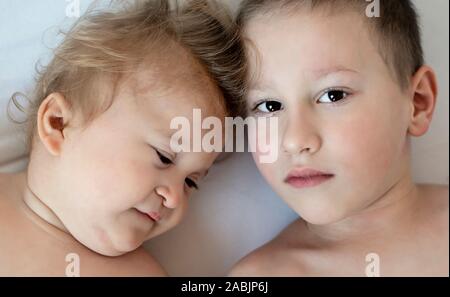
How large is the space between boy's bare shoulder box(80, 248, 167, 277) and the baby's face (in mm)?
40

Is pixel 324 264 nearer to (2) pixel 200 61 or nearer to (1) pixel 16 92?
(2) pixel 200 61

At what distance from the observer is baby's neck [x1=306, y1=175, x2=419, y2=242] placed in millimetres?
958

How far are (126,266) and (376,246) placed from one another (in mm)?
416

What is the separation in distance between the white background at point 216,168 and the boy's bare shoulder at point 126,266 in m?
0.06

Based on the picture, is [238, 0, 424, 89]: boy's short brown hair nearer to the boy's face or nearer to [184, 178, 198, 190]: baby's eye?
the boy's face

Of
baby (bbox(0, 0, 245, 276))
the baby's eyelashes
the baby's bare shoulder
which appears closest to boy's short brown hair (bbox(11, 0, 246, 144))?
baby (bbox(0, 0, 245, 276))

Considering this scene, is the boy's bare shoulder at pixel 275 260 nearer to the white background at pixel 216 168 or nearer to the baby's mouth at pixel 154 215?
the white background at pixel 216 168

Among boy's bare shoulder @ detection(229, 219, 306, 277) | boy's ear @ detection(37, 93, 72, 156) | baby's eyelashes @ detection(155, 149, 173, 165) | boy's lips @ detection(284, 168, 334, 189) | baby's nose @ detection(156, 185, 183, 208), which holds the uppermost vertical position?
boy's ear @ detection(37, 93, 72, 156)

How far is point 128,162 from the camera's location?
0.86m

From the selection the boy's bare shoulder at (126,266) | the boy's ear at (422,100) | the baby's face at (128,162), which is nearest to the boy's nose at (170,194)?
the baby's face at (128,162)

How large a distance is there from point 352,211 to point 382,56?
25 centimetres

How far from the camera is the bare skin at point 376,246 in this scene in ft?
3.05
